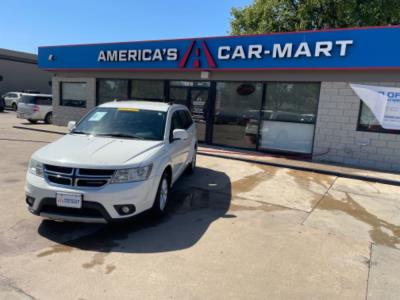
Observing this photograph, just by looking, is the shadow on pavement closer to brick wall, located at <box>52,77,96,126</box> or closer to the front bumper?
the front bumper

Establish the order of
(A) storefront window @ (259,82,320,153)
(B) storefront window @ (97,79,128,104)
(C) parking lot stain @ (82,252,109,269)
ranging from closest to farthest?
(C) parking lot stain @ (82,252,109,269)
(A) storefront window @ (259,82,320,153)
(B) storefront window @ (97,79,128,104)

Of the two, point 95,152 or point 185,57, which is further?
point 185,57

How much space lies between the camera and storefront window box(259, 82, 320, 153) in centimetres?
1058

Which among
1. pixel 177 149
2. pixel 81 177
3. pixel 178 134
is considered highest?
pixel 178 134

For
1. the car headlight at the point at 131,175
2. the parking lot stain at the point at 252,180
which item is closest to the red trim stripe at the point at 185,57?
the parking lot stain at the point at 252,180

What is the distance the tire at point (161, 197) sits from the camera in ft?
15.3

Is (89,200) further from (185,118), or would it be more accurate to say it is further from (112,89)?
(112,89)

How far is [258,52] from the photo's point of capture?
10.6m

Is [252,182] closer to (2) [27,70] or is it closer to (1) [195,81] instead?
(1) [195,81]

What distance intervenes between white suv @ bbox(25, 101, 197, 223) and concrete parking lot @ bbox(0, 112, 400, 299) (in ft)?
1.37

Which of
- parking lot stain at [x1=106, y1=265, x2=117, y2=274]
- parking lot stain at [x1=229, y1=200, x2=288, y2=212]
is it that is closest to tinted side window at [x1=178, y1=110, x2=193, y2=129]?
parking lot stain at [x1=229, y1=200, x2=288, y2=212]

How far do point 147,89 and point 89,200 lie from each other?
413 inches

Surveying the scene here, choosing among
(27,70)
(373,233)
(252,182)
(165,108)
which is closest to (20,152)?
(165,108)

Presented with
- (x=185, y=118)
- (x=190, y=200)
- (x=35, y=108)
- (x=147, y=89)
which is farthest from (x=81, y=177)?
(x=35, y=108)
